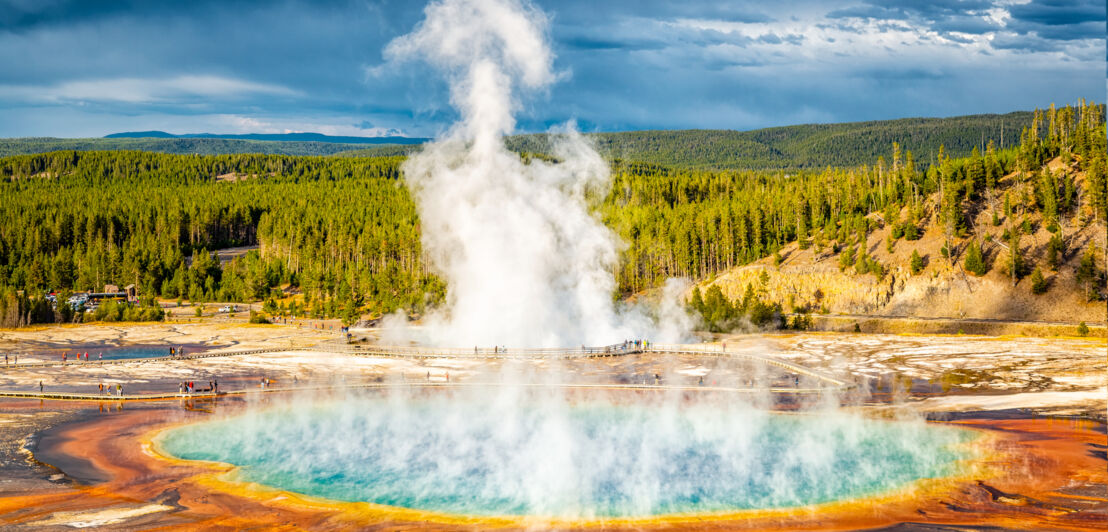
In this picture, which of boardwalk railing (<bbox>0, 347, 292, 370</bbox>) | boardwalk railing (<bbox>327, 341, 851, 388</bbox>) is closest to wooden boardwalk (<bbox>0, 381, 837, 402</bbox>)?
boardwalk railing (<bbox>327, 341, 851, 388</bbox>)

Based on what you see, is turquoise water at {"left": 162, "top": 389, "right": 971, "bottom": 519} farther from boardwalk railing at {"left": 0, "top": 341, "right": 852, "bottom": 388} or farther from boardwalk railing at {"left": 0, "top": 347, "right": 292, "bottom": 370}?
boardwalk railing at {"left": 0, "top": 347, "right": 292, "bottom": 370}

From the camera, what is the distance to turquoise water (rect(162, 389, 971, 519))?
29500 millimetres

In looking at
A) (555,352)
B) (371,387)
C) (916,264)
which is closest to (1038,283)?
(916,264)

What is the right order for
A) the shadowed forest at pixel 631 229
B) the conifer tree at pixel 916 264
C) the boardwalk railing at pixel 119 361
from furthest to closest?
→ the shadowed forest at pixel 631 229 → the conifer tree at pixel 916 264 → the boardwalk railing at pixel 119 361

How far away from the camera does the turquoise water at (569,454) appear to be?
29500mm

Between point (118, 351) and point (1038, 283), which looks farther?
point (1038, 283)

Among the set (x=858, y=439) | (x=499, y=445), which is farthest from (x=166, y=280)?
(x=858, y=439)

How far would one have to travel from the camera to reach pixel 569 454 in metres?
35.0

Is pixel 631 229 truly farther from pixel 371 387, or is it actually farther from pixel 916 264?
pixel 371 387

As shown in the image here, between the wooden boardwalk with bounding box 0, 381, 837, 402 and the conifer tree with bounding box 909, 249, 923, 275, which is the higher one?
the conifer tree with bounding box 909, 249, 923, 275

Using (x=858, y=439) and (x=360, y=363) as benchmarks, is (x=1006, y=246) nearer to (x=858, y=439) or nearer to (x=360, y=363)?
(x=858, y=439)

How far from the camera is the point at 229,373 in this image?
5681cm

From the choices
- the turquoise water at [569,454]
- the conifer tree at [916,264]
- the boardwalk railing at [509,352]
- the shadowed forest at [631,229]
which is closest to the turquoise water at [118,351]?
the boardwalk railing at [509,352]

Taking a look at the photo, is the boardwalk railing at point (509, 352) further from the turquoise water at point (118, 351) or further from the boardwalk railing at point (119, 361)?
the turquoise water at point (118, 351)
